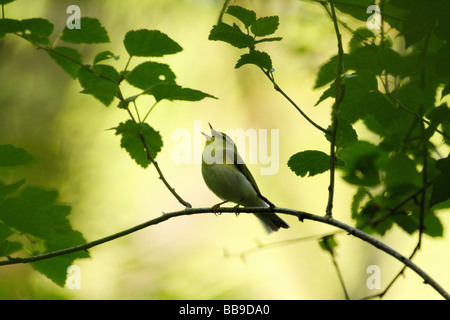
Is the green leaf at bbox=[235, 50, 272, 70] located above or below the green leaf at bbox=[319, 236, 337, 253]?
above

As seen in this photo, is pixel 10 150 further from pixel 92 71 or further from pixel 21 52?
pixel 21 52

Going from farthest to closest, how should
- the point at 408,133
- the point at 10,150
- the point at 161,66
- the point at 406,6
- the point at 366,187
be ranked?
the point at 366,187
the point at 408,133
the point at 161,66
the point at 10,150
the point at 406,6

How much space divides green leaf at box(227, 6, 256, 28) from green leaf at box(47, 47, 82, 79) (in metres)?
0.37

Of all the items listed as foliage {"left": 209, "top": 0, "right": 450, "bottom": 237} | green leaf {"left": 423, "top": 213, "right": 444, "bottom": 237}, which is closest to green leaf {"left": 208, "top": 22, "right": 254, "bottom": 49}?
foliage {"left": 209, "top": 0, "right": 450, "bottom": 237}

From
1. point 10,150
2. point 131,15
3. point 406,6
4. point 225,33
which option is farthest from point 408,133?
point 131,15

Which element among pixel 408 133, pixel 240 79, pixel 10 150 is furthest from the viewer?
pixel 240 79

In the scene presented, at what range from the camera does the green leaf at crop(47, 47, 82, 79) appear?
112 cm

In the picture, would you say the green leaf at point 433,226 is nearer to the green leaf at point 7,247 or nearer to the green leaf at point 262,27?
the green leaf at point 262,27

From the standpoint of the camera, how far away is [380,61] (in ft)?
3.75

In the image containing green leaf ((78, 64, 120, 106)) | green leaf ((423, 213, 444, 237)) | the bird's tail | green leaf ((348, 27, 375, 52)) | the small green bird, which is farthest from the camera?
the bird's tail

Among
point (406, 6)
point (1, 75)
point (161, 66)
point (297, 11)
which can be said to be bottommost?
point (406, 6)

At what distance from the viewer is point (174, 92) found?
1.09 metres

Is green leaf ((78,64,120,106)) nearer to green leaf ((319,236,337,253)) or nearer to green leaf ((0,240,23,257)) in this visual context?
green leaf ((0,240,23,257))

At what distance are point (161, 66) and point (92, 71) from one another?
16cm
